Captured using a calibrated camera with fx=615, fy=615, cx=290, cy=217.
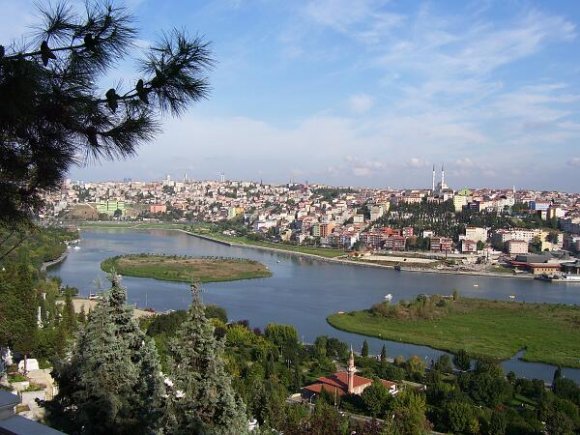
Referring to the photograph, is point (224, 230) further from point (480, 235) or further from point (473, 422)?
point (473, 422)

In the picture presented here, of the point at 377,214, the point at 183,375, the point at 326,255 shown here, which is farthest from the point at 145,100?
the point at 377,214

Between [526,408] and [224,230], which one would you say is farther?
[224,230]

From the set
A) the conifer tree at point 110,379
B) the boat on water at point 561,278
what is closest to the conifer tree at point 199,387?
the conifer tree at point 110,379

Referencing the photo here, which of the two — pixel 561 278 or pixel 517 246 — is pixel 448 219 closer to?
pixel 517 246

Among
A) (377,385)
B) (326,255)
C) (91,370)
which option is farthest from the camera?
(326,255)

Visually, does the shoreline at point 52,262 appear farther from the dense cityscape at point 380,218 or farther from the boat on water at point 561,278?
the boat on water at point 561,278

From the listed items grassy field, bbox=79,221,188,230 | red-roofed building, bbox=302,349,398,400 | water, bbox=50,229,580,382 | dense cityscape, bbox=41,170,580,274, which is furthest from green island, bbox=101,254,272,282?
grassy field, bbox=79,221,188,230
